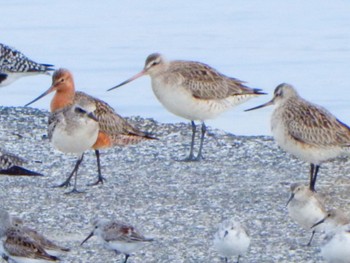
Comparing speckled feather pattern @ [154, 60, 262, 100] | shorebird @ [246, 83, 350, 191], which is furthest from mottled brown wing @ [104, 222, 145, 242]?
speckled feather pattern @ [154, 60, 262, 100]

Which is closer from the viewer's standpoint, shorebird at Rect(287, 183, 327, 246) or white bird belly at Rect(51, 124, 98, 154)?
shorebird at Rect(287, 183, 327, 246)

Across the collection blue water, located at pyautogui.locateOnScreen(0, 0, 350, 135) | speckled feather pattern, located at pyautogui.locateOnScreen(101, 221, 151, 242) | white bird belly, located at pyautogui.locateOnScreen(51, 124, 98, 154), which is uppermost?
white bird belly, located at pyautogui.locateOnScreen(51, 124, 98, 154)

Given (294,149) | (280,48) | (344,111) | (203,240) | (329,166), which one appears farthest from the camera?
(280,48)

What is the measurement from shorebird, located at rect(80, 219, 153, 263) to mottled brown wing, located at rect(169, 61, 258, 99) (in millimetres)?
4900

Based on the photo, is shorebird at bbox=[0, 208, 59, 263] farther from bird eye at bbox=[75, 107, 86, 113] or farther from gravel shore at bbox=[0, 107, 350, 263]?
bird eye at bbox=[75, 107, 86, 113]

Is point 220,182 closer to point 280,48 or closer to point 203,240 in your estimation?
point 203,240

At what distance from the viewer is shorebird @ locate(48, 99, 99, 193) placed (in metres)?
12.3

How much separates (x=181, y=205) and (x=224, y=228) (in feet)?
6.84

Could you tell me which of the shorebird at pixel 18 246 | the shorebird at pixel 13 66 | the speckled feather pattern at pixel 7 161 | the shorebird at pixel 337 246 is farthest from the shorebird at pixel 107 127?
the shorebird at pixel 13 66

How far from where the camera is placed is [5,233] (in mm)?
9688

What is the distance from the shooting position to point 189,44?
77.3 feet

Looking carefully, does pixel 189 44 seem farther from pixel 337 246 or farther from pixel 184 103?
pixel 337 246

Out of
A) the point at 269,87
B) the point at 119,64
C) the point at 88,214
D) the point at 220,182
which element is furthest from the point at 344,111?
the point at 88,214

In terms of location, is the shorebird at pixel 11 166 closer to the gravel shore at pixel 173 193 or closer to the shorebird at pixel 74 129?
the gravel shore at pixel 173 193
